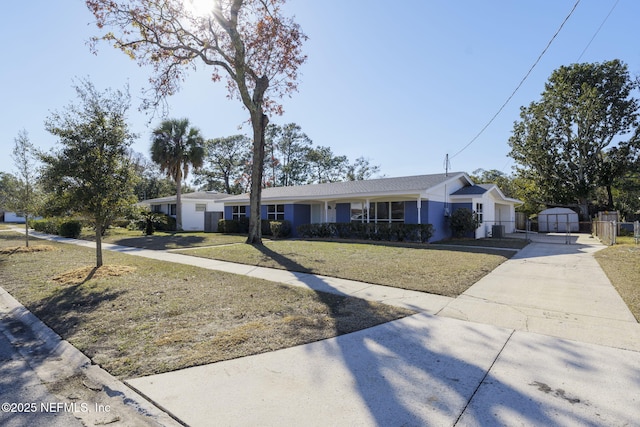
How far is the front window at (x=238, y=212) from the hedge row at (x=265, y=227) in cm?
55

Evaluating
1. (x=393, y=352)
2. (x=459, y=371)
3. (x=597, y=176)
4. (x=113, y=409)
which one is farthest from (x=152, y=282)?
(x=597, y=176)

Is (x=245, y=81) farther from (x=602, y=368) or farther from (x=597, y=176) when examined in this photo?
(x=597, y=176)

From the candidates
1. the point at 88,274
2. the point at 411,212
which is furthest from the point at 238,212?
the point at 88,274

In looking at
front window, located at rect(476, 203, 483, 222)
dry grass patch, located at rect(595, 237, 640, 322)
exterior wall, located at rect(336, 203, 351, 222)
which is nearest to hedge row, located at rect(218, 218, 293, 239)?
exterior wall, located at rect(336, 203, 351, 222)

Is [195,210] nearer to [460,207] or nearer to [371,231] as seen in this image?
[371,231]

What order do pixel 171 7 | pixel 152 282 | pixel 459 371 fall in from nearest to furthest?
pixel 459 371
pixel 152 282
pixel 171 7

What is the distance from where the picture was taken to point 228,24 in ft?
46.3

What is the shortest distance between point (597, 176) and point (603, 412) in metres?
34.7

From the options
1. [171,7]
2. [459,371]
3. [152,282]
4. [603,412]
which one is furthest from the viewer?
[171,7]

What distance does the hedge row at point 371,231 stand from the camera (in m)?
16.3

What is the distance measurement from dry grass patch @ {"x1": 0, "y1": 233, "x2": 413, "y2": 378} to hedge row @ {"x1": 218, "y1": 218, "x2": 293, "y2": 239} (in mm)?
12048

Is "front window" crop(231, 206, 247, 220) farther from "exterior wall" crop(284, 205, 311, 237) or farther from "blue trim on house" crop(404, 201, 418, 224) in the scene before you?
A: "blue trim on house" crop(404, 201, 418, 224)

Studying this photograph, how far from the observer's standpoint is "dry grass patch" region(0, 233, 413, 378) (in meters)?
3.88

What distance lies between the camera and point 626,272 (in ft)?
27.9
